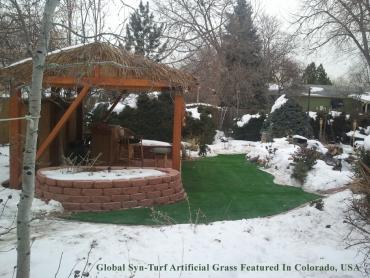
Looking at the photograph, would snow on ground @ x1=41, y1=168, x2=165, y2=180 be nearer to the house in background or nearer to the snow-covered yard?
the snow-covered yard

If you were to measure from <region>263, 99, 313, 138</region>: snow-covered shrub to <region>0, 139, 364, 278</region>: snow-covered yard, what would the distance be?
1075cm

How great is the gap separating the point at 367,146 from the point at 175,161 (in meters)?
3.60

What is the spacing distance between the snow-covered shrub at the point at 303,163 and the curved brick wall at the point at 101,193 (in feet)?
11.5

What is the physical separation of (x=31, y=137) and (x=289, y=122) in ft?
49.2

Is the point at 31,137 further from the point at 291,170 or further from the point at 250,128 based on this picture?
the point at 250,128

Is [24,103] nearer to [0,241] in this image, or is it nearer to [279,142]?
[0,241]

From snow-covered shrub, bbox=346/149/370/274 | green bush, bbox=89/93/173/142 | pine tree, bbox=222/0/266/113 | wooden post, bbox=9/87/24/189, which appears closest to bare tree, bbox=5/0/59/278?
snow-covered shrub, bbox=346/149/370/274

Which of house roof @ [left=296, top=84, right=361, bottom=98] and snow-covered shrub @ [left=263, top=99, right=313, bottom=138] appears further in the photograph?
house roof @ [left=296, top=84, right=361, bottom=98]

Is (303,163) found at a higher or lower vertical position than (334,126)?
lower

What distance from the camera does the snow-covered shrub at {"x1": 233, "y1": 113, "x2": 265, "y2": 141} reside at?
69.6 feet

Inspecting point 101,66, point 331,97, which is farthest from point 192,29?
point 331,97

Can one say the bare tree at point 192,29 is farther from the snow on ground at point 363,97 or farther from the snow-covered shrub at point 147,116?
the snow on ground at point 363,97

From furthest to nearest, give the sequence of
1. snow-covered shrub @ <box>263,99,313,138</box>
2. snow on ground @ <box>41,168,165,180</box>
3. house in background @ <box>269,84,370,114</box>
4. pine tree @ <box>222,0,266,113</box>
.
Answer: house in background @ <box>269,84,370,114</box> < pine tree @ <box>222,0,266,113</box> < snow-covered shrub @ <box>263,99,313,138</box> < snow on ground @ <box>41,168,165,180</box>

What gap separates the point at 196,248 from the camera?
4.98 meters
